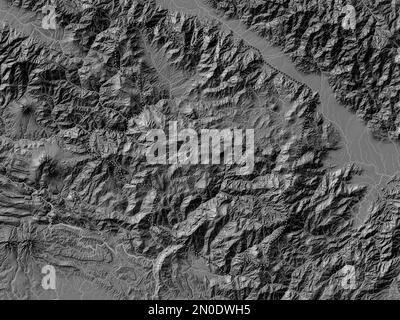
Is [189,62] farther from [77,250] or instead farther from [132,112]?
[77,250]

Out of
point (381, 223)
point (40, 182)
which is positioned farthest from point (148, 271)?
point (381, 223)

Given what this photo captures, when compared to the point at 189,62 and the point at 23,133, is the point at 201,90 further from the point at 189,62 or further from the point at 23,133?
the point at 23,133

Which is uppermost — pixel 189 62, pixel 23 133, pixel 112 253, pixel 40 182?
pixel 189 62

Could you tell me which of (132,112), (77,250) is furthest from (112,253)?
(132,112)

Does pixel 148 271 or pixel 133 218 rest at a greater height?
pixel 133 218
